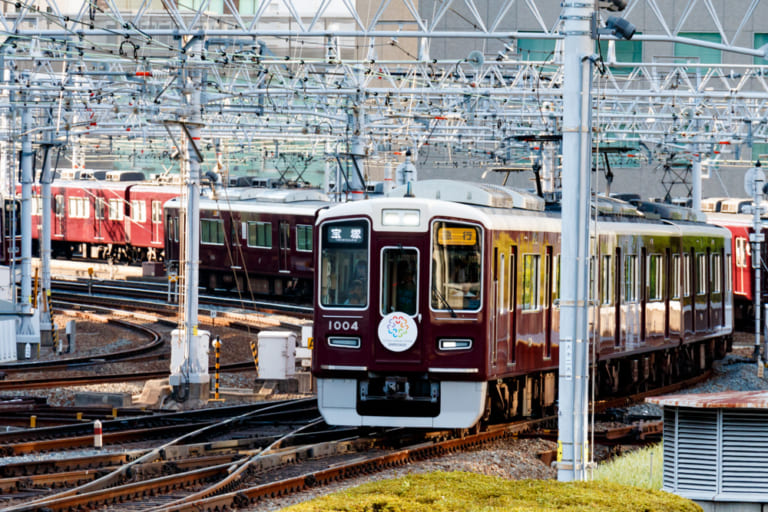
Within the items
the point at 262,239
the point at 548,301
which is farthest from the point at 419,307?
the point at 262,239

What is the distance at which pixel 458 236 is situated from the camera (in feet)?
45.9

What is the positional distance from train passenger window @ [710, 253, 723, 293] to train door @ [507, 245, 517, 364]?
9606 millimetres

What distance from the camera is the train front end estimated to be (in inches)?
545

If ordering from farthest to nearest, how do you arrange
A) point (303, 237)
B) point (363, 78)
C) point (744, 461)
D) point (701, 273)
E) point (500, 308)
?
point (303, 237), point (363, 78), point (701, 273), point (500, 308), point (744, 461)

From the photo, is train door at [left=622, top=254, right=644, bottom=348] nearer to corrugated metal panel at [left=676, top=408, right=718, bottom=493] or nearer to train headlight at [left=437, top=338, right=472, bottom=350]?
train headlight at [left=437, top=338, right=472, bottom=350]

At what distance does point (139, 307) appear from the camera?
34.1 meters

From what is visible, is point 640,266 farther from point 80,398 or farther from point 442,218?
point 80,398

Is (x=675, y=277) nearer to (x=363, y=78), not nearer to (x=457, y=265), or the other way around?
(x=457, y=265)

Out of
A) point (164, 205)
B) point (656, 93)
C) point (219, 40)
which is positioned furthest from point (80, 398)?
point (164, 205)

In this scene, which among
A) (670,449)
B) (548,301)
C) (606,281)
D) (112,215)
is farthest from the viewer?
(112,215)

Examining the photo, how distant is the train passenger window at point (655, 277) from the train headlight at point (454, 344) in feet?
21.5

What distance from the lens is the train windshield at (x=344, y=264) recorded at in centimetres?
1398

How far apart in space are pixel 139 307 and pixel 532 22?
63.8 feet

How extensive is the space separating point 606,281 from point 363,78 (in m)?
13.0
